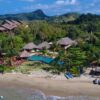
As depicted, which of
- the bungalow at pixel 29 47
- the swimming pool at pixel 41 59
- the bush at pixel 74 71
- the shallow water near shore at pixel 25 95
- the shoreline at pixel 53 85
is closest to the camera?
the shallow water near shore at pixel 25 95

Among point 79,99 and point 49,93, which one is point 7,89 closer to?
point 49,93

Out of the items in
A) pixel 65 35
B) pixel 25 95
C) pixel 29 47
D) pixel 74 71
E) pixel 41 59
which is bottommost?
pixel 25 95

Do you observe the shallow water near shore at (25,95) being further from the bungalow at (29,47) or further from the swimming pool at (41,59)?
the bungalow at (29,47)

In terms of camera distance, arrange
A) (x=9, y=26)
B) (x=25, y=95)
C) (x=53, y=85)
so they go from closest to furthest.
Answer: (x=25, y=95), (x=53, y=85), (x=9, y=26)

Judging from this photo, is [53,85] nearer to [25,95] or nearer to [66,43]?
[25,95]

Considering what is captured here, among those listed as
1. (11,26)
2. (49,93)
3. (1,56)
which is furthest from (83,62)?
(11,26)

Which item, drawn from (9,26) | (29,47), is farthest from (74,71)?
(9,26)

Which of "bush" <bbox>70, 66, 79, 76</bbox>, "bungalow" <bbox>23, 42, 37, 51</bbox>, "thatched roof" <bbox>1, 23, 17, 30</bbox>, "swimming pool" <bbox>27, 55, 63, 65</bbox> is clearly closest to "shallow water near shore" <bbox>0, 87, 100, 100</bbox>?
"bush" <bbox>70, 66, 79, 76</bbox>

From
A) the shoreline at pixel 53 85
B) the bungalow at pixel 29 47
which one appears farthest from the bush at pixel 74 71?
the bungalow at pixel 29 47
